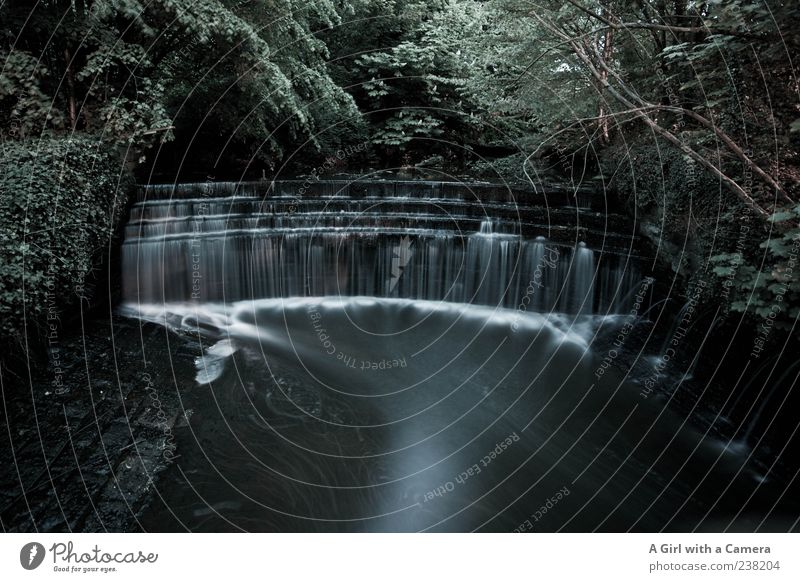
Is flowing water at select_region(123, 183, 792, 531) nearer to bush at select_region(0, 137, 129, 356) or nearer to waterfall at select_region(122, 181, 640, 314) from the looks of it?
waterfall at select_region(122, 181, 640, 314)

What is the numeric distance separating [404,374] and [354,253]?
13.5 feet

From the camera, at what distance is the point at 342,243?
12.3 m

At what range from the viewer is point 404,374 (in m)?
Answer: 9.30

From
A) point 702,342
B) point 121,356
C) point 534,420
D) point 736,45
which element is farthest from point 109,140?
point 702,342

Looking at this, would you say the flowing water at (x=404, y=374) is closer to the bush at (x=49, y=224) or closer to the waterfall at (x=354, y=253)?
the waterfall at (x=354, y=253)

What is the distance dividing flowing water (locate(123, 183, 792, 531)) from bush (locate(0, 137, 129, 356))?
1.30 m

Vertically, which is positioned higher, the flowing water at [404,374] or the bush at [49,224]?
the bush at [49,224]

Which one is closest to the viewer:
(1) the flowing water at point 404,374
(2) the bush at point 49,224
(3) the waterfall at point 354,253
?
(1) the flowing water at point 404,374

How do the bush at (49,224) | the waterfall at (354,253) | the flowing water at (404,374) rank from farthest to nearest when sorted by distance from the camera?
the waterfall at (354,253), the bush at (49,224), the flowing water at (404,374)

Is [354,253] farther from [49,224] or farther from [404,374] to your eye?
[49,224]

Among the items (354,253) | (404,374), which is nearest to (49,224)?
(354,253)

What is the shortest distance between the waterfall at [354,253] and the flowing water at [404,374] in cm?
4

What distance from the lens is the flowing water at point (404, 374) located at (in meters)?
6.19

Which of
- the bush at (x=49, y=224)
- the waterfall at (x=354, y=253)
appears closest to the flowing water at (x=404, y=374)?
the waterfall at (x=354, y=253)
